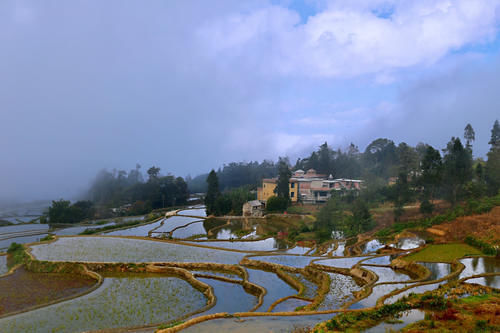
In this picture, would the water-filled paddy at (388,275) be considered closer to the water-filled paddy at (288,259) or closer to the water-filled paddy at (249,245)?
the water-filled paddy at (288,259)

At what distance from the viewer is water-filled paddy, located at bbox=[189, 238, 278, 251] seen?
25.0m

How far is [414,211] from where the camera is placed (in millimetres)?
31375

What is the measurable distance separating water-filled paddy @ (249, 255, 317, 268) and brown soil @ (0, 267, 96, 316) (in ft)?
32.6

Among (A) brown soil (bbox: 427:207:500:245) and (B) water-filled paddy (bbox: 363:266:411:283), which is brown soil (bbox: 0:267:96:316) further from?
(A) brown soil (bbox: 427:207:500:245)

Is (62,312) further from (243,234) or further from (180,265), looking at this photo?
(243,234)

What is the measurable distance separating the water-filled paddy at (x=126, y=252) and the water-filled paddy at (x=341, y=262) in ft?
17.8

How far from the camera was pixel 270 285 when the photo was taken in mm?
15656

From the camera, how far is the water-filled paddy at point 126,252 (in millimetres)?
20781

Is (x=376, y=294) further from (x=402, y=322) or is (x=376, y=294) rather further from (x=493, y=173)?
(x=493, y=173)

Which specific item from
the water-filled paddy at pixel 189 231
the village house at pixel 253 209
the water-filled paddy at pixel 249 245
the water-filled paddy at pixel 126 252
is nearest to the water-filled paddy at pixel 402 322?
the water-filled paddy at pixel 126 252

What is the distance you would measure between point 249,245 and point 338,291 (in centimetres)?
1309

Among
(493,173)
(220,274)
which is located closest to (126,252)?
(220,274)

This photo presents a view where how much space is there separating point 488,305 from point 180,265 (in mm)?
15065

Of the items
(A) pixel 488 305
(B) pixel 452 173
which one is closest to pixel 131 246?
(A) pixel 488 305
